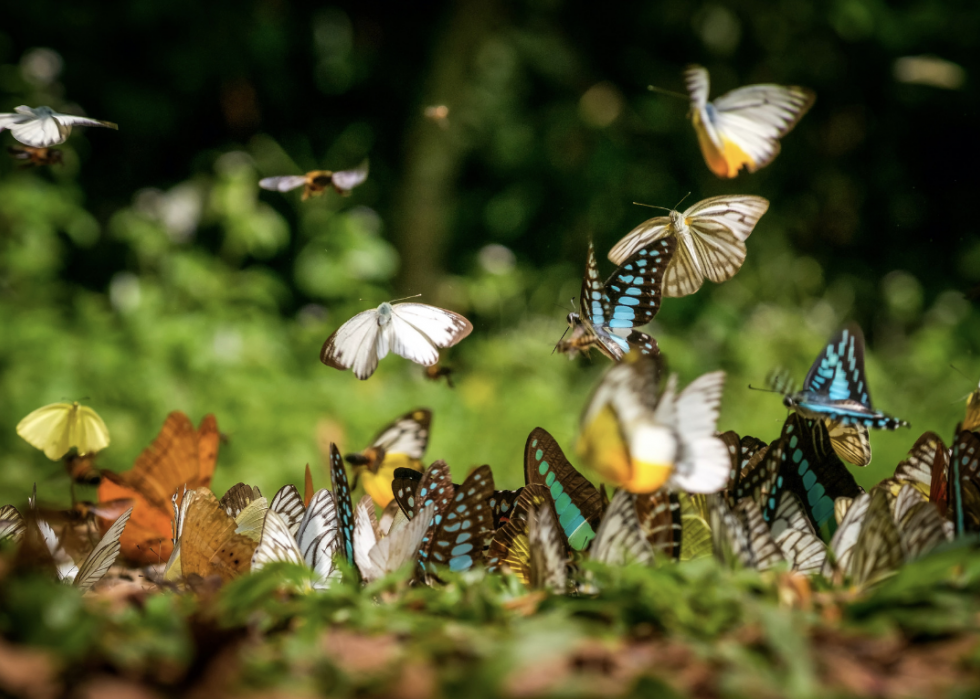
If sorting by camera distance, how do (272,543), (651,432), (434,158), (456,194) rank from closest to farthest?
(651,432) → (272,543) → (434,158) → (456,194)

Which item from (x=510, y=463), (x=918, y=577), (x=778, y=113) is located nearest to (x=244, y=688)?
(x=918, y=577)

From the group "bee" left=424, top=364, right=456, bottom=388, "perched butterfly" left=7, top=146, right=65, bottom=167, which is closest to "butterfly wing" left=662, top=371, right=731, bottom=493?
"bee" left=424, top=364, right=456, bottom=388

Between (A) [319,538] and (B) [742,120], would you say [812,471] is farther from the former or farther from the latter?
(A) [319,538]

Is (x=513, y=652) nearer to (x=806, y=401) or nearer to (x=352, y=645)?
(x=352, y=645)

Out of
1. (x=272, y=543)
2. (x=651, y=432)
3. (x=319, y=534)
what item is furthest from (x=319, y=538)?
(x=651, y=432)

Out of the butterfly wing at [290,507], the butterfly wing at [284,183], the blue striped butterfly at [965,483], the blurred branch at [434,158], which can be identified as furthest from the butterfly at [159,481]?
the blurred branch at [434,158]

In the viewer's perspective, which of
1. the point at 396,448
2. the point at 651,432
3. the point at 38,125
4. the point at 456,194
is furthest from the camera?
the point at 456,194
